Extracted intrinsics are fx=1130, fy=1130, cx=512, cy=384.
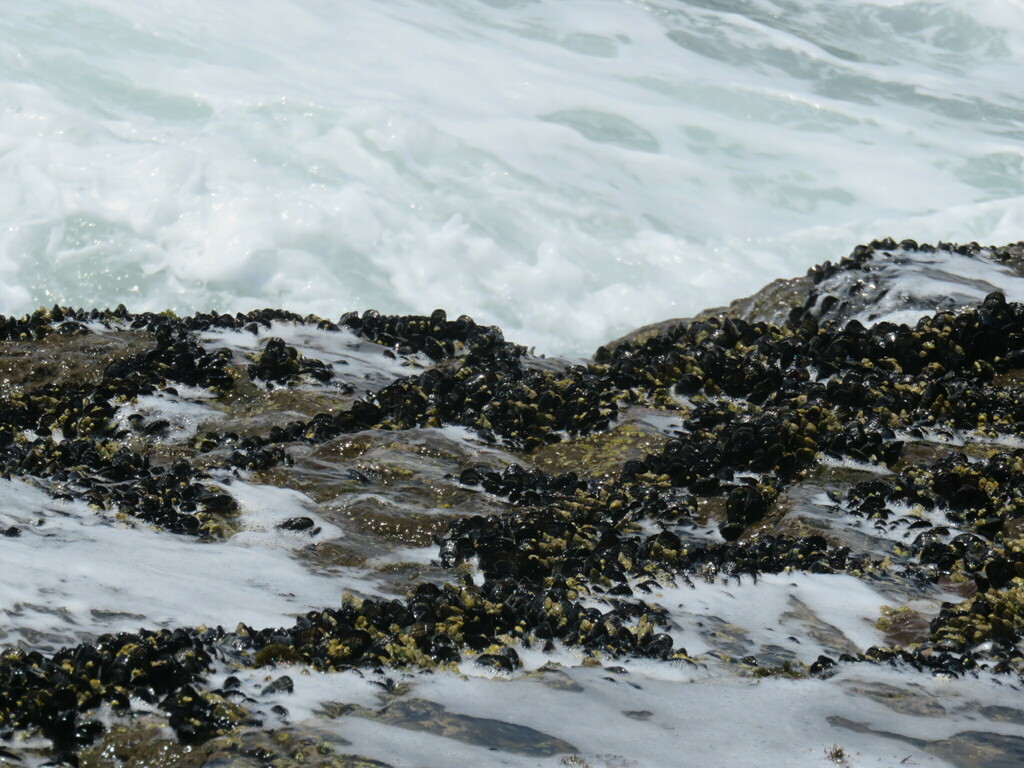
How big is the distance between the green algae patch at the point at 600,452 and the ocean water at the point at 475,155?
12.1 metres

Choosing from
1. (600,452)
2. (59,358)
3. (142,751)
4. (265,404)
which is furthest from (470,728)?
(59,358)

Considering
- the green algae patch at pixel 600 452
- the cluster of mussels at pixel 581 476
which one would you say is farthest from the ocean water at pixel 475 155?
the green algae patch at pixel 600 452

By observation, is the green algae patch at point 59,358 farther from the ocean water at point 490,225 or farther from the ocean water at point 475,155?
the ocean water at point 475,155

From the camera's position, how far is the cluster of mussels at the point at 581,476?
4016 mm

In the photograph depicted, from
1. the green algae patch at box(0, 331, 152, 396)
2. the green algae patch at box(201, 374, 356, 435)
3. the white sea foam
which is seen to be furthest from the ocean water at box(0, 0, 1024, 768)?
the green algae patch at box(0, 331, 152, 396)

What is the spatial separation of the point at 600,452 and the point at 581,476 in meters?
0.33

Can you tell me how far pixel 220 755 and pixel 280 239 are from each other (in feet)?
58.6

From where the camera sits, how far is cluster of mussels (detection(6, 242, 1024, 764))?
13.2 ft

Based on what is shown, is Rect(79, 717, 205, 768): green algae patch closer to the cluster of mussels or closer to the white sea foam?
the cluster of mussels

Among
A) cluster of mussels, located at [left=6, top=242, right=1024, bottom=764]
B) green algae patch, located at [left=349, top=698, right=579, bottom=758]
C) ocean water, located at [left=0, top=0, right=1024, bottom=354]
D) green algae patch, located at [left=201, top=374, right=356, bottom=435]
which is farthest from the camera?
ocean water, located at [left=0, top=0, right=1024, bottom=354]

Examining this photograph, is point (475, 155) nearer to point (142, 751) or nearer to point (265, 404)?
point (265, 404)

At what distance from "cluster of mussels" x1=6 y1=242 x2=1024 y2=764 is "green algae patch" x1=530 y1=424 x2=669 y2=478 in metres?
0.07

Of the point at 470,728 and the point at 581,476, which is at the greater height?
the point at 470,728

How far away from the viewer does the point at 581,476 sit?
676 centimetres
